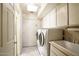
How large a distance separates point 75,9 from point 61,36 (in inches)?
45.0

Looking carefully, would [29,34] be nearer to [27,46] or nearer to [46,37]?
[27,46]

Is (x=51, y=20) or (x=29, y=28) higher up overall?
(x=51, y=20)

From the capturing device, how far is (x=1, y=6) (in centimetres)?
136

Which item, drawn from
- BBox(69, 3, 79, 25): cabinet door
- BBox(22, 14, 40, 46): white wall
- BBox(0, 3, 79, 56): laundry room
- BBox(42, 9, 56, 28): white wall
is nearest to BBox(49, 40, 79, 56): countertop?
BBox(0, 3, 79, 56): laundry room

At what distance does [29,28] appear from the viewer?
13.6ft

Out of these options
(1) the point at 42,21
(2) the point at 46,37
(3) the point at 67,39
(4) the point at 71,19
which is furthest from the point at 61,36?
(1) the point at 42,21

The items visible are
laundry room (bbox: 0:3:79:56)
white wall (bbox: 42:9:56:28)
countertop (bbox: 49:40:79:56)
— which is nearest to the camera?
countertop (bbox: 49:40:79:56)

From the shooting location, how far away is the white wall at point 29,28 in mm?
4055

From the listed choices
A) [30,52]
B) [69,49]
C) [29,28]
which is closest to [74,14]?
[69,49]

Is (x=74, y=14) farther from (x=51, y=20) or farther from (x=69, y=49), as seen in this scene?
(x=51, y=20)

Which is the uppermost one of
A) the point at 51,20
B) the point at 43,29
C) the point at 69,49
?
the point at 51,20

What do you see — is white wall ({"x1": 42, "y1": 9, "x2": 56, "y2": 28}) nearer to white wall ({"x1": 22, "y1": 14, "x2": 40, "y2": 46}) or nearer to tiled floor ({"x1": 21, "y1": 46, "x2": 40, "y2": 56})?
white wall ({"x1": 22, "y1": 14, "x2": 40, "y2": 46})

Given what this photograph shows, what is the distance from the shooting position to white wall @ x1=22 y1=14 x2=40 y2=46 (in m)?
4.05

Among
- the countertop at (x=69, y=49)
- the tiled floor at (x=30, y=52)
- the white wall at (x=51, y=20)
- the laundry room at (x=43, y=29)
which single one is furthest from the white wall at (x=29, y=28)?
the countertop at (x=69, y=49)
